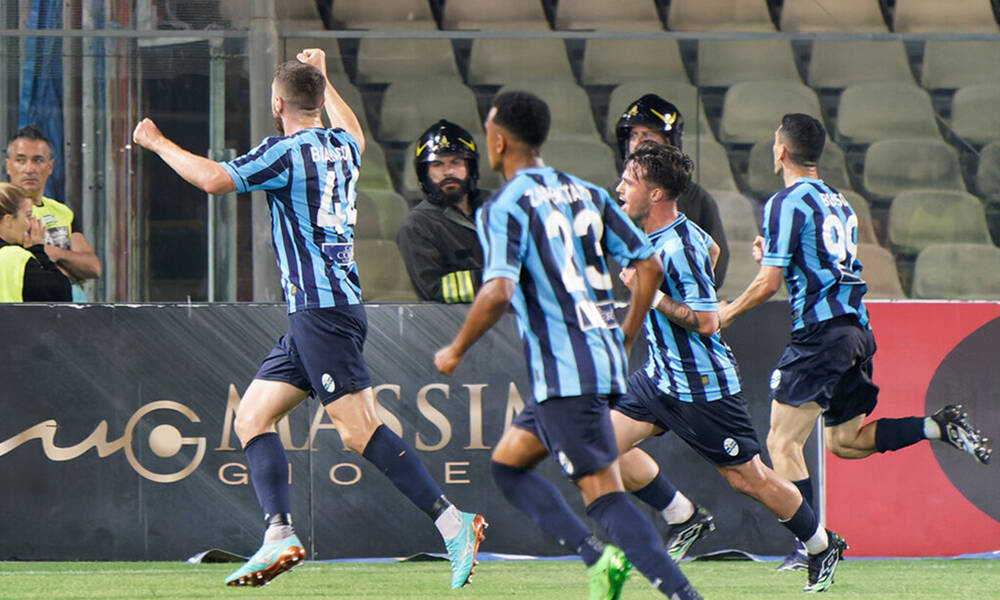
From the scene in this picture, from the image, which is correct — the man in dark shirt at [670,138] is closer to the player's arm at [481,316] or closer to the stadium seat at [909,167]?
the stadium seat at [909,167]

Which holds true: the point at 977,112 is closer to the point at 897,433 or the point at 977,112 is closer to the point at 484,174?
the point at 897,433

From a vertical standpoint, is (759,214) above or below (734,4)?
below

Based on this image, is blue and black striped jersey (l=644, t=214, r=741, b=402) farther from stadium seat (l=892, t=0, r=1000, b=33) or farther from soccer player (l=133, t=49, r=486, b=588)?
stadium seat (l=892, t=0, r=1000, b=33)

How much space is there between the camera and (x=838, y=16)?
27.1 ft

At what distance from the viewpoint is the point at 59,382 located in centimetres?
724

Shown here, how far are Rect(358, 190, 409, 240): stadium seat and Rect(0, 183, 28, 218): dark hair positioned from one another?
176cm

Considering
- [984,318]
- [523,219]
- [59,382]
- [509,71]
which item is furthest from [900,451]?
[59,382]

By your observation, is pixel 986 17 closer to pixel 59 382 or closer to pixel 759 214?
pixel 759 214

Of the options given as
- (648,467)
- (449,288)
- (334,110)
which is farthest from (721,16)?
(648,467)

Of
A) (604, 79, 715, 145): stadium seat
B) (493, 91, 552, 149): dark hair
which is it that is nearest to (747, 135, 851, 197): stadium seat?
(604, 79, 715, 145): stadium seat

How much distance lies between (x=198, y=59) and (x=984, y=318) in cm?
431

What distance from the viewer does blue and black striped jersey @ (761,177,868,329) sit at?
650 cm

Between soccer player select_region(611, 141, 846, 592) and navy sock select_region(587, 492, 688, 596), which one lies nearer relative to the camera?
navy sock select_region(587, 492, 688, 596)

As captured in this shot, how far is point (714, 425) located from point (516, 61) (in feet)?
9.39
